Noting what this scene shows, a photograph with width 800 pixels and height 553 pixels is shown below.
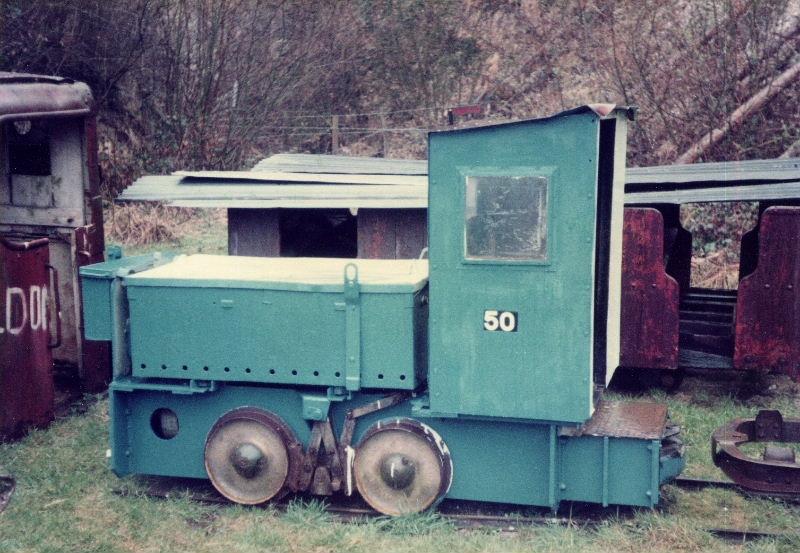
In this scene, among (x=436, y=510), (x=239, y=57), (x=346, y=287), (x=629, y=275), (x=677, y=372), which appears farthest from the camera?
(x=239, y=57)

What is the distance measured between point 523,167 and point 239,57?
1324 centimetres

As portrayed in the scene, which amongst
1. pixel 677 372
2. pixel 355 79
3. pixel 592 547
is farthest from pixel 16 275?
pixel 355 79

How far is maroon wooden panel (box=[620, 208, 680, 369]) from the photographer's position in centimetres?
800

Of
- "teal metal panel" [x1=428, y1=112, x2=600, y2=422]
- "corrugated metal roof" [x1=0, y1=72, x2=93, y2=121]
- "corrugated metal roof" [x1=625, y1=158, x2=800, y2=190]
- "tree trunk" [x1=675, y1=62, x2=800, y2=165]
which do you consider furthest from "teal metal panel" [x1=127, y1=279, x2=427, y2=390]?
"tree trunk" [x1=675, y1=62, x2=800, y2=165]

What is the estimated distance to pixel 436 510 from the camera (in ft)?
20.5

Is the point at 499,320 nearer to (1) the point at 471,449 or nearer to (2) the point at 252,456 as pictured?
(1) the point at 471,449

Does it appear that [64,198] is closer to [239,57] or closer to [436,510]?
[436,510]

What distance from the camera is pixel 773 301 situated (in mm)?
7723

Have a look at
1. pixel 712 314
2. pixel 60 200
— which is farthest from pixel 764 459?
pixel 60 200

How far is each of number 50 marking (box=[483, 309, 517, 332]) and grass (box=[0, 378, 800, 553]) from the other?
4.20 feet

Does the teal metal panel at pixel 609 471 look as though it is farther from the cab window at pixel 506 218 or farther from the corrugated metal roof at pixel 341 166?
the corrugated metal roof at pixel 341 166

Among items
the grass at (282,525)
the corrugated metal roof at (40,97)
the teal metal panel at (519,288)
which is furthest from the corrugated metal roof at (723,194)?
the corrugated metal roof at (40,97)

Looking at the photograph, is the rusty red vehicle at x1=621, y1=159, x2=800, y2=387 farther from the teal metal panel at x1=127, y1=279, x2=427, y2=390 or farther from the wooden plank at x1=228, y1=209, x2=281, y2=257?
the wooden plank at x1=228, y1=209, x2=281, y2=257

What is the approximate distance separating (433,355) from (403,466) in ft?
2.54
